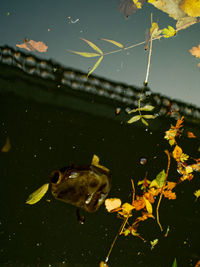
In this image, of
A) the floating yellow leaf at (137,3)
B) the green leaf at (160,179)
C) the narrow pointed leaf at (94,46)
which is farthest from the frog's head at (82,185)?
the floating yellow leaf at (137,3)

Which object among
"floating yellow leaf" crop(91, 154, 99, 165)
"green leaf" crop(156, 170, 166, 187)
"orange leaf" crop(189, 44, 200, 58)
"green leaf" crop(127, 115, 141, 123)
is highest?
"orange leaf" crop(189, 44, 200, 58)

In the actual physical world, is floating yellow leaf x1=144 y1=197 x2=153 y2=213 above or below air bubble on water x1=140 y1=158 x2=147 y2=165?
below

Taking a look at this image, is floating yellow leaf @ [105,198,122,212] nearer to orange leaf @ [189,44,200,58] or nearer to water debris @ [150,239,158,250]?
water debris @ [150,239,158,250]

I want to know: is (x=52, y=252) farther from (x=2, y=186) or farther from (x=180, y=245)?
(x=180, y=245)

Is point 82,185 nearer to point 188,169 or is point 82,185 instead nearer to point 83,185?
point 83,185

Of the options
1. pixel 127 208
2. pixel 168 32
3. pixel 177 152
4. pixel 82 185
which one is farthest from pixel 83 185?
pixel 168 32

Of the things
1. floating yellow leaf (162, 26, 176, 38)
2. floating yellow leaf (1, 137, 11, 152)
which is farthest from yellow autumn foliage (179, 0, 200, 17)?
floating yellow leaf (1, 137, 11, 152)

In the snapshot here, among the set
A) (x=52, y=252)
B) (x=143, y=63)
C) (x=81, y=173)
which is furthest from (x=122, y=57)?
(x=52, y=252)
